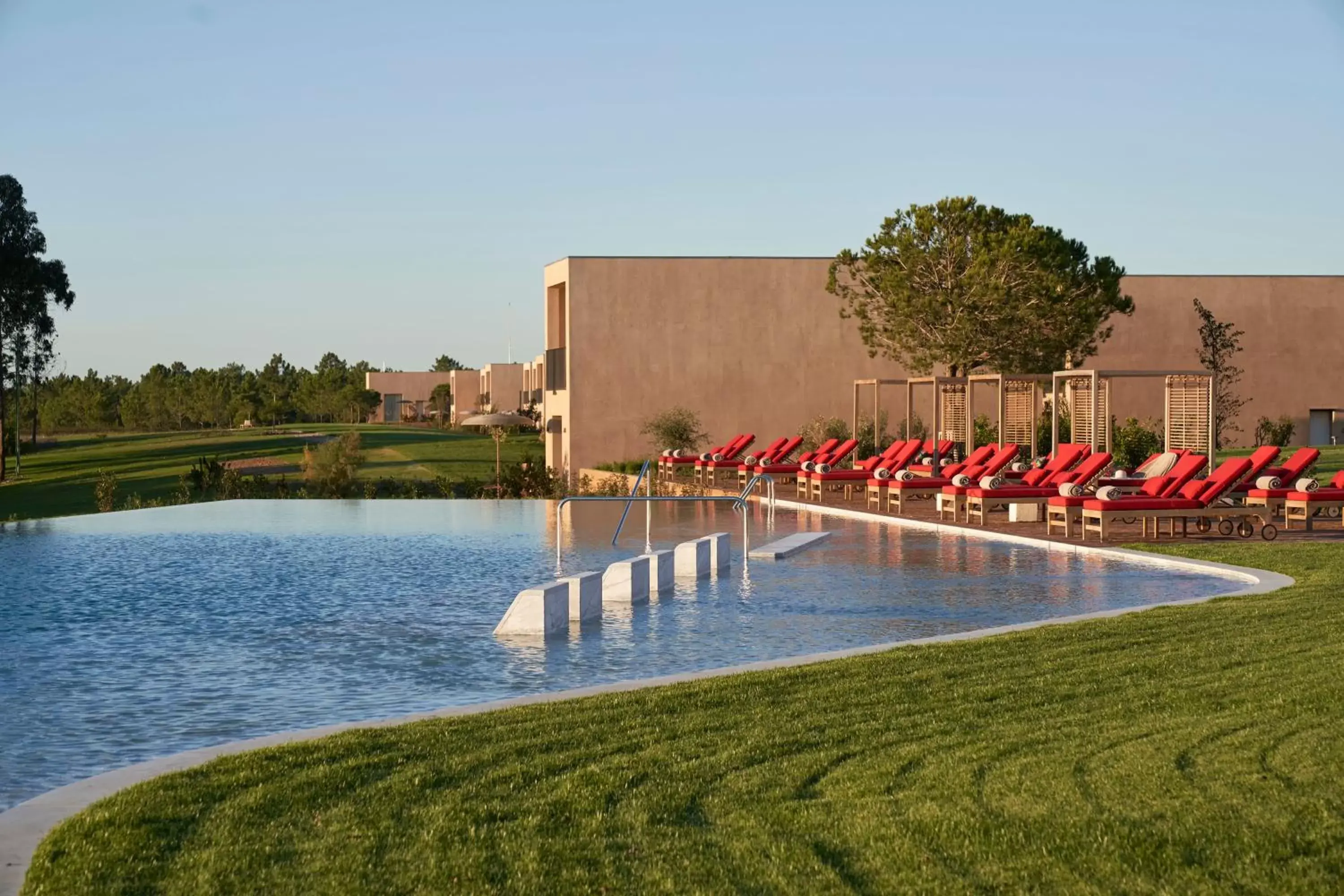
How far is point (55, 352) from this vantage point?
158ft

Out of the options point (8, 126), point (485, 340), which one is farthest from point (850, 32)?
point (485, 340)

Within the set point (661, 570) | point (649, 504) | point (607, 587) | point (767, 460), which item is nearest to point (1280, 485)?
point (649, 504)

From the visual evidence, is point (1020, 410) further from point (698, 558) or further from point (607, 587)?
point (607, 587)

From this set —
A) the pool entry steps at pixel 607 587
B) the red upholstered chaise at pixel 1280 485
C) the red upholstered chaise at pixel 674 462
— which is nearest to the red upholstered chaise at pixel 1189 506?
the red upholstered chaise at pixel 1280 485

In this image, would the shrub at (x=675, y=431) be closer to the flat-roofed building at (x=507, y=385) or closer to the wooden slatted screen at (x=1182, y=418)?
the wooden slatted screen at (x=1182, y=418)

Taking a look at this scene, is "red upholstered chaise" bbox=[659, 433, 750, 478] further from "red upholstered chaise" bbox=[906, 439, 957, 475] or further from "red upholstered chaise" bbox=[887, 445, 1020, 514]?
"red upholstered chaise" bbox=[887, 445, 1020, 514]

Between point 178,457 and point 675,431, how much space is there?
3784 centimetres

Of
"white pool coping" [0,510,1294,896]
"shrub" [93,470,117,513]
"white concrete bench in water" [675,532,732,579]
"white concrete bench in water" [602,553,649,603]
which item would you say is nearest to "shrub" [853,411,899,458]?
"shrub" [93,470,117,513]

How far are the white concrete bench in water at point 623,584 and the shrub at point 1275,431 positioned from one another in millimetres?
28393

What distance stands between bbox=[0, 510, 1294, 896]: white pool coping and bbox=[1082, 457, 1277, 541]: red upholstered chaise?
2420mm

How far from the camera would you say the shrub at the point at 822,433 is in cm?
3403

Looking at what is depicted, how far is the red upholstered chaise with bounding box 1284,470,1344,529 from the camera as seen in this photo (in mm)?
16953

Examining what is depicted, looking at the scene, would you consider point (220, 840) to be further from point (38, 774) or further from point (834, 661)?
point (834, 661)

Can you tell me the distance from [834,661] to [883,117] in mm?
19896
